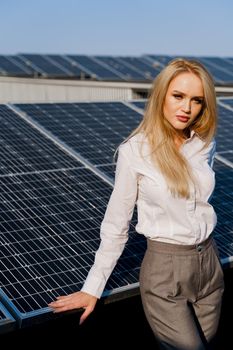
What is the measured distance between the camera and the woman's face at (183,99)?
324 centimetres

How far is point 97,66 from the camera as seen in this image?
26.4m

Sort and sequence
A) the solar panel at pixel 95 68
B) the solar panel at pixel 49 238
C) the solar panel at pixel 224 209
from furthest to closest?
the solar panel at pixel 95 68 → the solar panel at pixel 224 209 → the solar panel at pixel 49 238

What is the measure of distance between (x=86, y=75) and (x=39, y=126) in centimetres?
1738

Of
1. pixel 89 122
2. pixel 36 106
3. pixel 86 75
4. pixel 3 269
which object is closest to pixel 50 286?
pixel 3 269

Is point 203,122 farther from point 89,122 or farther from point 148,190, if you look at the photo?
point 89,122

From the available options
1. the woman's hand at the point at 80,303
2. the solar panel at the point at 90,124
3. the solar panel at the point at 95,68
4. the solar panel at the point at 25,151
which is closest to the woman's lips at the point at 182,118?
the woman's hand at the point at 80,303

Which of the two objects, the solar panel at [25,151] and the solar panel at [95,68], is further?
the solar panel at [95,68]

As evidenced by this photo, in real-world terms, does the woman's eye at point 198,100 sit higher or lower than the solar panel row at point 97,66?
higher

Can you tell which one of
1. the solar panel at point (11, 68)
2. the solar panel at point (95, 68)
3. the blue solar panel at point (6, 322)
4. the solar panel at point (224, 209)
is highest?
the blue solar panel at point (6, 322)

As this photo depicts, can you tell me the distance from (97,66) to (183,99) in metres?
23.7

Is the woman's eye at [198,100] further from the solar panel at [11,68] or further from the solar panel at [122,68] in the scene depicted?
the solar panel at [11,68]

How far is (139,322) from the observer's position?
5059mm

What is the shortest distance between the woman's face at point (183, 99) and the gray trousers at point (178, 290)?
0.79 metres

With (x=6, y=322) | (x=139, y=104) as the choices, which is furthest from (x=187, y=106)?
(x=139, y=104)
